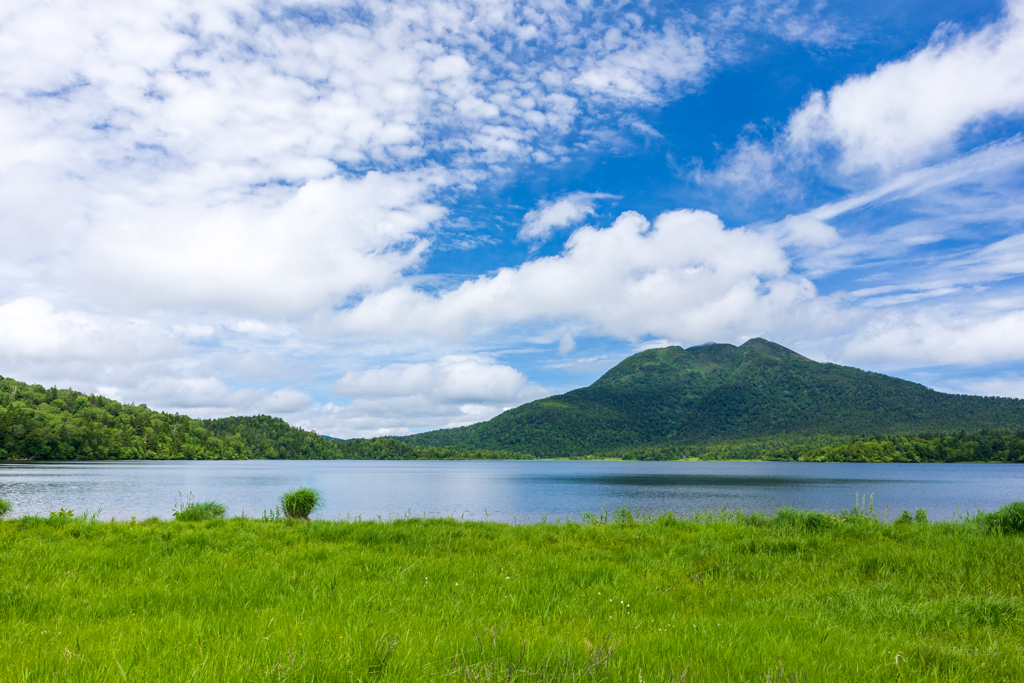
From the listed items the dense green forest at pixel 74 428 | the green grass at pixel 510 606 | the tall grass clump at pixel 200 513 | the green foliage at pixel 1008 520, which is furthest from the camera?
the dense green forest at pixel 74 428

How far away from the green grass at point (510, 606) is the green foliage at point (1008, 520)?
15.7 inches

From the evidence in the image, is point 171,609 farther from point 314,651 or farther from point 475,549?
point 475,549

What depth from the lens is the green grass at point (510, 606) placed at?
3727 millimetres

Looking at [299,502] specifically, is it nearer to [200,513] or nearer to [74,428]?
[200,513]

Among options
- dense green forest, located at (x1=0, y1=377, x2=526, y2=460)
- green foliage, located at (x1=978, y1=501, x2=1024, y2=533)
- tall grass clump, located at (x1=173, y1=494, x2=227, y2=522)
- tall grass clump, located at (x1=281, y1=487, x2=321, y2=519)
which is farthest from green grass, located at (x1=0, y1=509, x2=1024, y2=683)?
dense green forest, located at (x1=0, y1=377, x2=526, y2=460)

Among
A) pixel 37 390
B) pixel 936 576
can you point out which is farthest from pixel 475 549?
pixel 37 390

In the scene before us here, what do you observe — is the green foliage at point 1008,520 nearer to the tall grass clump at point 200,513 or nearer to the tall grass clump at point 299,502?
the tall grass clump at point 299,502

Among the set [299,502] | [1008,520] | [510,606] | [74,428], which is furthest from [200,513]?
[74,428]

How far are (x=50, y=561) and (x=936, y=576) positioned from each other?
44.0ft

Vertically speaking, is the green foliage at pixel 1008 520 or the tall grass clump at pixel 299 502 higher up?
the green foliage at pixel 1008 520

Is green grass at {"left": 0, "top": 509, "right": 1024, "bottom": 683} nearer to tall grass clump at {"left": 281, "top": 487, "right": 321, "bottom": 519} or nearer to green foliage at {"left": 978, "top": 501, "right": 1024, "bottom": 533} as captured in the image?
green foliage at {"left": 978, "top": 501, "right": 1024, "bottom": 533}

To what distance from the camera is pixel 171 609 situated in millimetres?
5562

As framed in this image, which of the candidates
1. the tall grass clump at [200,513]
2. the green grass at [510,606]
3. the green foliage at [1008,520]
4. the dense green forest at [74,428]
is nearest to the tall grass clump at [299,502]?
the tall grass clump at [200,513]

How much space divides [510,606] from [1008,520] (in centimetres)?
1155
